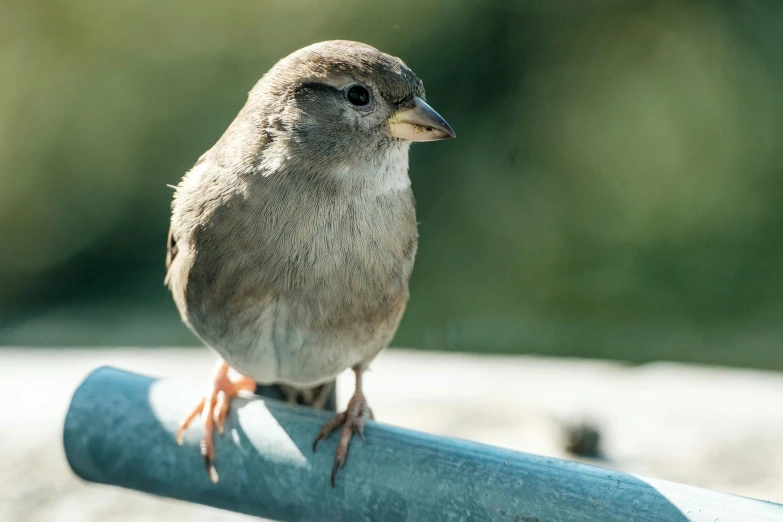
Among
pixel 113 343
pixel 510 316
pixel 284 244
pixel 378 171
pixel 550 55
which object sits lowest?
pixel 113 343

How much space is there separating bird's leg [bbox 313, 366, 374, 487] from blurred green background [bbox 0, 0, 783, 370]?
11.4 feet

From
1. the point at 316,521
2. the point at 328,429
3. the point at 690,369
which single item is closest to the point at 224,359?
the point at 328,429

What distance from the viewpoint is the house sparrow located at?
2414 millimetres

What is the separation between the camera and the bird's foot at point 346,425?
7.34ft

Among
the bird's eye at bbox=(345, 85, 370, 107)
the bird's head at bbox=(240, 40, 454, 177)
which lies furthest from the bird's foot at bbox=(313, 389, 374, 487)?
the bird's eye at bbox=(345, 85, 370, 107)

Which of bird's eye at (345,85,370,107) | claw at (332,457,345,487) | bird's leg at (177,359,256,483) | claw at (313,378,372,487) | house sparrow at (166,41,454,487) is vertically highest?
bird's eye at (345,85,370,107)

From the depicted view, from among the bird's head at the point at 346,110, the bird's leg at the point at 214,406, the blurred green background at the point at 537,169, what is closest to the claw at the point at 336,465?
the bird's leg at the point at 214,406

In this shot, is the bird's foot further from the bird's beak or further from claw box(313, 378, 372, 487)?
the bird's beak

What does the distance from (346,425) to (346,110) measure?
709 mm

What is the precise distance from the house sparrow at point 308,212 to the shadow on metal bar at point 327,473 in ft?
0.21

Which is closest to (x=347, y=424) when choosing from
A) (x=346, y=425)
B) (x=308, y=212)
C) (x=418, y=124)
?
(x=346, y=425)

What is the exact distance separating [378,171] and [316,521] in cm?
78

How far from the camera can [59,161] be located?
6703mm

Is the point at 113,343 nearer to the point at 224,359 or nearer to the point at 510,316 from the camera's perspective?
the point at 510,316
